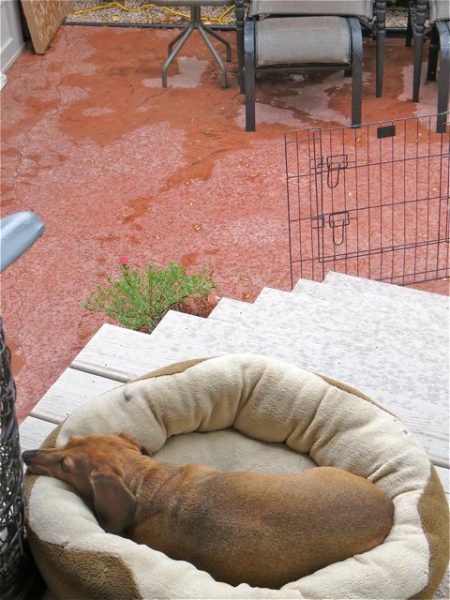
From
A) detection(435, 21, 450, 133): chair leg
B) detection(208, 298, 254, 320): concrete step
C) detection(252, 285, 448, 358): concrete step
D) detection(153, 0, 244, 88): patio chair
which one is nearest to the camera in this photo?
detection(252, 285, 448, 358): concrete step

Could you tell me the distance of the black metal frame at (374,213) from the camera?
4246mm

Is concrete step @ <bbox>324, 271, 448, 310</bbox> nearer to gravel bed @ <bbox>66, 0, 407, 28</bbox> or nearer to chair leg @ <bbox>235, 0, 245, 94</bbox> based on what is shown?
chair leg @ <bbox>235, 0, 245, 94</bbox>

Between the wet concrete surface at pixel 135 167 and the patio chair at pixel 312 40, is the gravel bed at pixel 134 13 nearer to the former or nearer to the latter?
the wet concrete surface at pixel 135 167

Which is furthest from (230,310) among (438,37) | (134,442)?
(438,37)

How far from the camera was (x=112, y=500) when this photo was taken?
217cm

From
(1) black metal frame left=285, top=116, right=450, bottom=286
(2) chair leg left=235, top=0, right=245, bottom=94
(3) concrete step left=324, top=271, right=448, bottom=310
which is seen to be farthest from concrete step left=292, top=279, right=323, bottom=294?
(2) chair leg left=235, top=0, right=245, bottom=94

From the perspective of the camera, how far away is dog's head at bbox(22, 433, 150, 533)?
2168mm

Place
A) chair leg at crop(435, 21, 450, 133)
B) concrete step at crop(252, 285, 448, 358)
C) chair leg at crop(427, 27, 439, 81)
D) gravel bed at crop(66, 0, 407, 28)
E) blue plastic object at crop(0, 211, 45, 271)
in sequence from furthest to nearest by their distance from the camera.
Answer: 1. gravel bed at crop(66, 0, 407, 28)
2. chair leg at crop(427, 27, 439, 81)
3. chair leg at crop(435, 21, 450, 133)
4. concrete step at crop(252, 285, 448, 358)
5. blue plastic object at crop(0, 211, 45, 271)

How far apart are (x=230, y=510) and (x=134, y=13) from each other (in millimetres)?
5189

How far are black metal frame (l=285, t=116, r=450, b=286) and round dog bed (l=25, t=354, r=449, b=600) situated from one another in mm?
1547

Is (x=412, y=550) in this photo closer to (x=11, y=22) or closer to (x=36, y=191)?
(x=36, y=191)

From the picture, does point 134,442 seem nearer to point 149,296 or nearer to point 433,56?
point 149,296

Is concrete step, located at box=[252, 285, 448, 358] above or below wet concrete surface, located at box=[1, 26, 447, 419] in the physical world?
above

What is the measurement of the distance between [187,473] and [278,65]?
345cm
